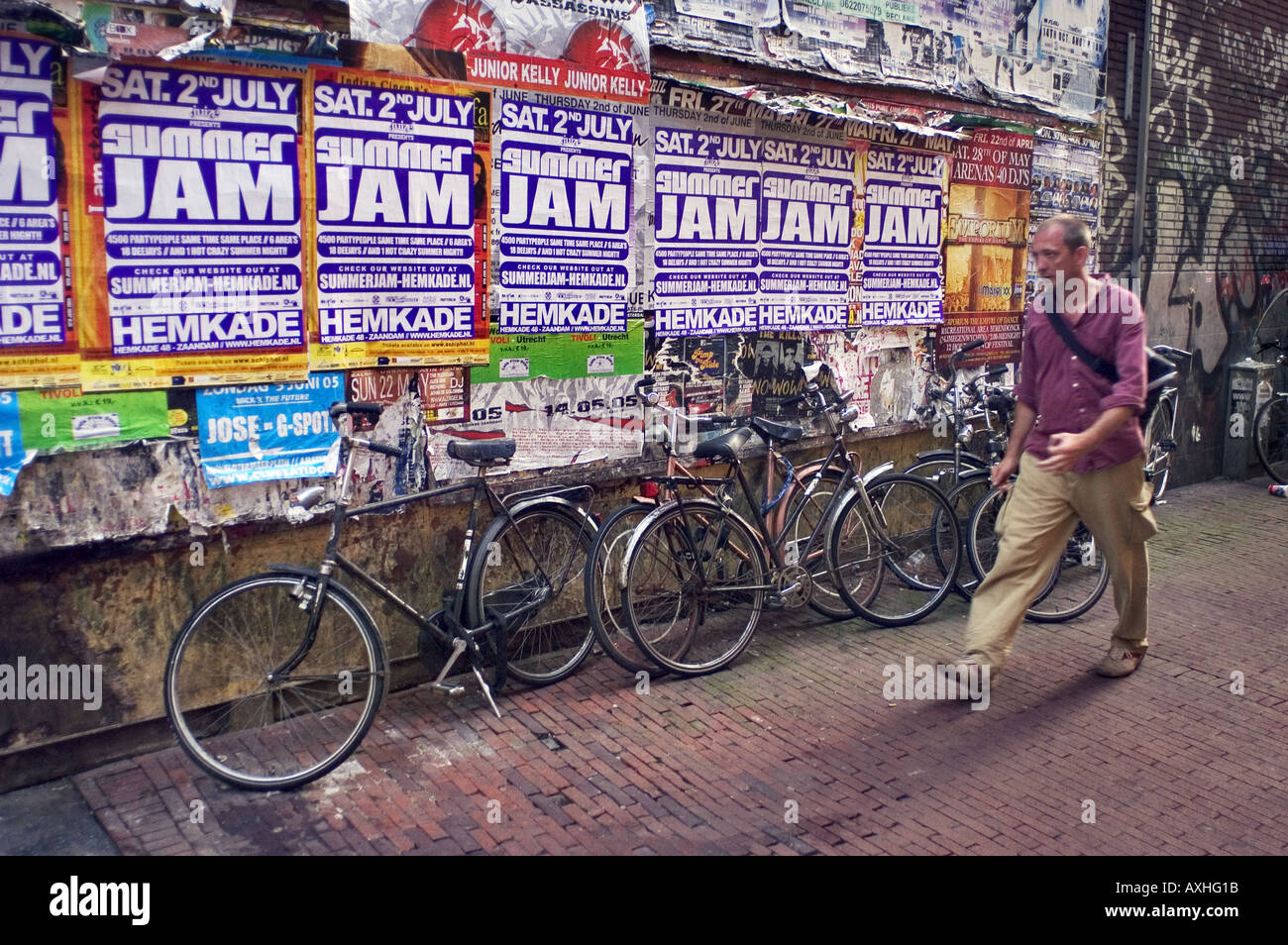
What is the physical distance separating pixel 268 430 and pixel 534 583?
142cm

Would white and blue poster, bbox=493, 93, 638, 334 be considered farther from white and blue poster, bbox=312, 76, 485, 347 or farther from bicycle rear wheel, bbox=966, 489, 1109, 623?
bicycle rear wheel, bbox=966, 489, 1109, 623

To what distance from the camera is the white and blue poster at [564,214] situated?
18.0 feet

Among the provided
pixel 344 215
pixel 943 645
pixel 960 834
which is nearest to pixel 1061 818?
pixel 960 834

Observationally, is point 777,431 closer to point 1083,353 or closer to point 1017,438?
point 1017,438

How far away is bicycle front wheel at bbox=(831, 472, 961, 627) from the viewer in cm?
617

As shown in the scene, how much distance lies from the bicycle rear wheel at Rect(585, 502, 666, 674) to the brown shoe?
7.53 ft

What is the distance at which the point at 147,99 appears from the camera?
4.33 meters

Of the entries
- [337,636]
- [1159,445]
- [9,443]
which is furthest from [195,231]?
[1159,445]

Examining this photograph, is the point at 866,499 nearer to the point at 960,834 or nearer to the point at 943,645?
the point at 943,645

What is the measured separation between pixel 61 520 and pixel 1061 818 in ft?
13.1

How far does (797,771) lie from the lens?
4.58m

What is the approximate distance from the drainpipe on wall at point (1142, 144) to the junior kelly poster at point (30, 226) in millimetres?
8596

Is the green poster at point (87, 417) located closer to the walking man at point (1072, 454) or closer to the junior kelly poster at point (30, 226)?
the junior kelly poster at point (30, 226)

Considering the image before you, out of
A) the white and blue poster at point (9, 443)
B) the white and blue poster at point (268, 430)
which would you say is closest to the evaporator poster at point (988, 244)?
the white and blue poster at point (268, 430)
